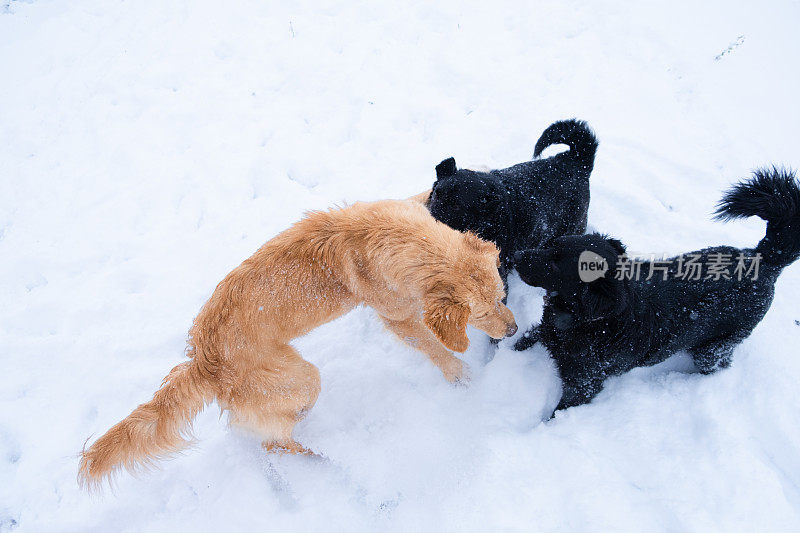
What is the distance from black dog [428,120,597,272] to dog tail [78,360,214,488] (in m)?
2.05

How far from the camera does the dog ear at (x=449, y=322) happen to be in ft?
6.58

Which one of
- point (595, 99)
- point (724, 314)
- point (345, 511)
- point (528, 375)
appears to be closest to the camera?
point (724, 314)

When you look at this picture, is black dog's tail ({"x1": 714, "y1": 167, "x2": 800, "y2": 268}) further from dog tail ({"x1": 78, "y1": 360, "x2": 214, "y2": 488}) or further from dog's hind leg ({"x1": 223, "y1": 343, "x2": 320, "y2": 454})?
dog tail ({"x1": 78, "y1": 360, "x2": 214, "y2": 488})

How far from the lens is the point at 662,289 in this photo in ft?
7.91

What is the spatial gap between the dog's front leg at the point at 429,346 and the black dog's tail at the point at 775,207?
83.1 inches

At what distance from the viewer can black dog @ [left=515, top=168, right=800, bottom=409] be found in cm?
222

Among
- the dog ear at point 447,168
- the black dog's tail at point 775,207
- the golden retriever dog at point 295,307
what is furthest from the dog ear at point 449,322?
the black dog's tail at point 775,207

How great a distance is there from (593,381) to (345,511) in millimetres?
1945

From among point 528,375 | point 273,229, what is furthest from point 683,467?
point 273,229

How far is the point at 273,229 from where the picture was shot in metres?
3.94

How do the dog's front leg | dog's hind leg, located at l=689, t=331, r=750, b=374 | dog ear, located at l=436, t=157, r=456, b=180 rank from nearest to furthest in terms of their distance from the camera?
dog's hind leg, located at l=689, t=331, r=750, b=374 → the dog's front leg → dog ear, located at l=436, t=157, r=456, b=180

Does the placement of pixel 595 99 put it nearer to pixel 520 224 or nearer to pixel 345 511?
pixel 520 224

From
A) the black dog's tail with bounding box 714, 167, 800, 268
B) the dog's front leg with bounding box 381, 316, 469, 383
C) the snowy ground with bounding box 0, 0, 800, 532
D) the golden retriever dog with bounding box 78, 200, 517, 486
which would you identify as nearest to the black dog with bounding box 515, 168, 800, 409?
the black dog's tail with bounding box 714, 167, 800, 268

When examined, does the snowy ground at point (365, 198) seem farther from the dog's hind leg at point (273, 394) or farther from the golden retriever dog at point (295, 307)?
the golden retriever dog at point (295, 307)
